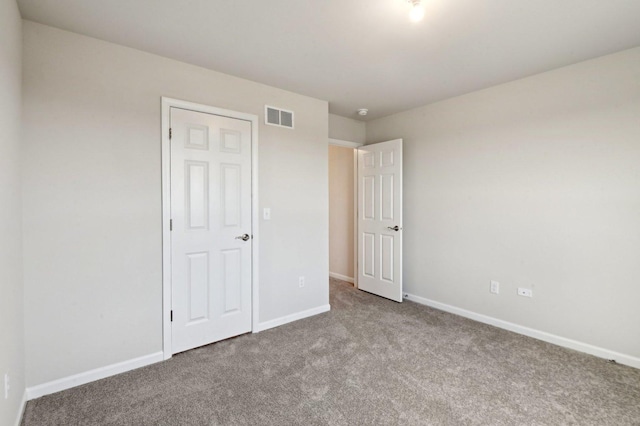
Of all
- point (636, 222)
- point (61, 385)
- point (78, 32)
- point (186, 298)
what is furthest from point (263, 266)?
point (636, 222)

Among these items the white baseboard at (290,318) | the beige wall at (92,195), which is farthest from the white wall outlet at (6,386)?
the white baseboard at (290,318)

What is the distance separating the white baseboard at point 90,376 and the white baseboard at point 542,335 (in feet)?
9.82

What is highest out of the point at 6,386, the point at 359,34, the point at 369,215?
the point at 359,34

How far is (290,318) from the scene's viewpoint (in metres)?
3.21

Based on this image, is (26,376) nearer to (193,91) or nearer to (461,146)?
(193,91)

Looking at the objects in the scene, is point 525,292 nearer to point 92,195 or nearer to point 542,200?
point 542,200

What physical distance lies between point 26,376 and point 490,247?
3.97 metres

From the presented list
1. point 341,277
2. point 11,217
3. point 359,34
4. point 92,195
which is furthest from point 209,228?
point 341,277

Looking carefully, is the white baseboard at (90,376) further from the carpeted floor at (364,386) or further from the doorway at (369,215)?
the doorway at (369,215)

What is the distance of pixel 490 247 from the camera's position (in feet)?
10.3

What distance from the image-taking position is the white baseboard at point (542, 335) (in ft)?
7.77

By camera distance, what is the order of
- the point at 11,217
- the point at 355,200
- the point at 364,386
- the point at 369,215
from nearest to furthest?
1. the point at 11,217
2. the point at 364,386
3. the point at 369,215
4. the point at 355,200

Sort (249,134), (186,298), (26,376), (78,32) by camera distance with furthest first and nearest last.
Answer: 1. (249,134)
2. (186,298)
3. (78,32)
4. (26,376)

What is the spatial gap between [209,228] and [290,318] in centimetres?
133
